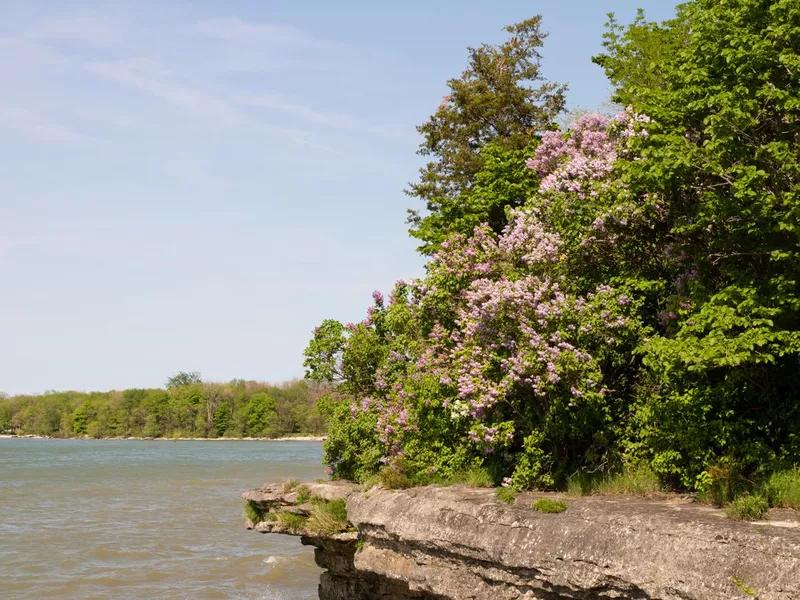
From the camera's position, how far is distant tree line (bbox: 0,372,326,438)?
160 metres

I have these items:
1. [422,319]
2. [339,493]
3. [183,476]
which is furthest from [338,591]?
[183,476]

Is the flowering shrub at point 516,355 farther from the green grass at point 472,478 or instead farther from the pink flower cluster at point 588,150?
the green grass at point 472,478

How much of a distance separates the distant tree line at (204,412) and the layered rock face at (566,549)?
422 ft

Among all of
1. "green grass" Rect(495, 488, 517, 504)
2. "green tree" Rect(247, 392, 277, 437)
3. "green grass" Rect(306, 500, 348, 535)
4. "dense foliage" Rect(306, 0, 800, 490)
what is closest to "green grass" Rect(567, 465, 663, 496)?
"dense foliage" Rect(306, 0, 800, 490)

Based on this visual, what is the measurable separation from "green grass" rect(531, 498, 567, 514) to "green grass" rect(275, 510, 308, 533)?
8735 millimetres

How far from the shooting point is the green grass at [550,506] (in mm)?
12664

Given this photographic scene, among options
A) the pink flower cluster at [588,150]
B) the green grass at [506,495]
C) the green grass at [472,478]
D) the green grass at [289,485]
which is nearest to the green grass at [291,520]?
the green grass at [289,485]

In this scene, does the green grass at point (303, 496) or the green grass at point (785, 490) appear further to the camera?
the green grass at point (303, 496)

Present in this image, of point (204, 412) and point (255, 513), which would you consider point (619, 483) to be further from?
point (204, 412)

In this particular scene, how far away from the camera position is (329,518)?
1914cm

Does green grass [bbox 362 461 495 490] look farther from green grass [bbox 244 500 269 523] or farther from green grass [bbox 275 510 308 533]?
Result: green grass [bbox 244 500 269 523]

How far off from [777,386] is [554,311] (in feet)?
12.5

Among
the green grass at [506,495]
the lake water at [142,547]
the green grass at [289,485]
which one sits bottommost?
the lake water at [142,547]

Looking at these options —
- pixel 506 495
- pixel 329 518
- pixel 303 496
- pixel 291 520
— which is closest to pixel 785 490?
pixel 506 495
